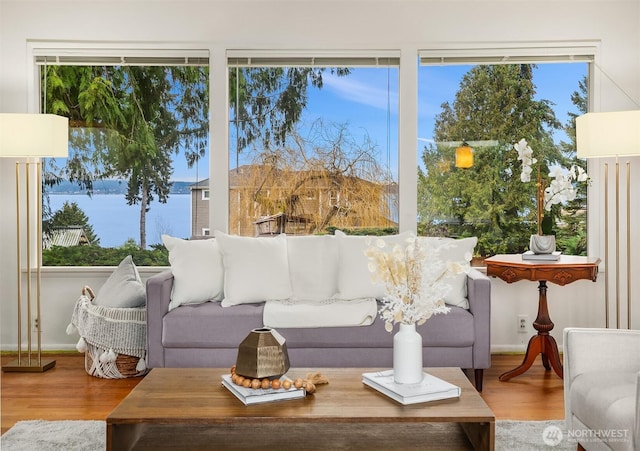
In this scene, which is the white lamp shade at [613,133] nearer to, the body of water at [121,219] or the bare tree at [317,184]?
the bare tree at [317,184]

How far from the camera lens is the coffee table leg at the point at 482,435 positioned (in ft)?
6.98

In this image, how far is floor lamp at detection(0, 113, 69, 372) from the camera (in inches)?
163

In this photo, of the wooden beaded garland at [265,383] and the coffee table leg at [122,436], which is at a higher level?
the wooden beaded garland at [265,383]

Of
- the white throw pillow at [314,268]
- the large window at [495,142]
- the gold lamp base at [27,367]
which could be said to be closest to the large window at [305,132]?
the large window at [495,142]

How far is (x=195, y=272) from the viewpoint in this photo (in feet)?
12.9

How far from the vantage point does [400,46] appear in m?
4.74

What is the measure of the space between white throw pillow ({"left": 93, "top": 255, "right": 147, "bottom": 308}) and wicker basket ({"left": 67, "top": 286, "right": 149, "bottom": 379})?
0.06 metres

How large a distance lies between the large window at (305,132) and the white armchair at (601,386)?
2.41m

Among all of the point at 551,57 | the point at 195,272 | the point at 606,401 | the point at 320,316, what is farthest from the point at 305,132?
the point at 606,401

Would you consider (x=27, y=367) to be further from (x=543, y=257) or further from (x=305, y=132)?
(x=543, y=257)

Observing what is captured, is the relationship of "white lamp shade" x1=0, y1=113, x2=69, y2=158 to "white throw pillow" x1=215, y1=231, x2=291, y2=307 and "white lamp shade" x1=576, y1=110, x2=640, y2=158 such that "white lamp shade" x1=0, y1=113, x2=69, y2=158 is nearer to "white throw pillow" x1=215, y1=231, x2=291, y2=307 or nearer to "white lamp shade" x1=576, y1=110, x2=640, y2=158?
"white throw pillow" x1=215, y1=231, x2=291, y2=307

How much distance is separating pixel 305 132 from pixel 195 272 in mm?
1531

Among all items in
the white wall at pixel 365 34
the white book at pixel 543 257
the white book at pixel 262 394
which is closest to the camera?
the white book at pixel 262 394

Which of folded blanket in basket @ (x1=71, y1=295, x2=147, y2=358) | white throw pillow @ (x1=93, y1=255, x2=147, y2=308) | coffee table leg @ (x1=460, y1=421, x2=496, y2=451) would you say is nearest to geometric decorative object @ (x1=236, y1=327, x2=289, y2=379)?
coffee table leg @ (x1=460, y1=421, x2=496, y2=451)
